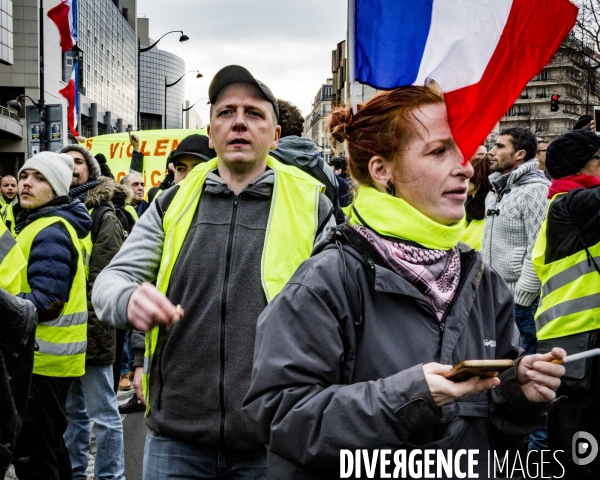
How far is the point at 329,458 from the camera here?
1.72 meters

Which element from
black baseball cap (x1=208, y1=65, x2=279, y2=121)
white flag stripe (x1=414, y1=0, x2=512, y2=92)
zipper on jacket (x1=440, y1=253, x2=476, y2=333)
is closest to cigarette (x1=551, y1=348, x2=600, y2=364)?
zipper on jacket (x1=440, y1=253, x2=476, y2=333)

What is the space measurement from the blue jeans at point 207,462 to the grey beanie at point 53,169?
2224 mm

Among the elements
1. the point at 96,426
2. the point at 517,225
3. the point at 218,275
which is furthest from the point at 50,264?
the point at 517,225

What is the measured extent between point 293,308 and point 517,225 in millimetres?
4695

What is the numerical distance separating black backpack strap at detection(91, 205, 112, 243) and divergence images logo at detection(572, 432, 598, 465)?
12.6ft

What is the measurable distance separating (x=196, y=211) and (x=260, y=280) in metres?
0.41

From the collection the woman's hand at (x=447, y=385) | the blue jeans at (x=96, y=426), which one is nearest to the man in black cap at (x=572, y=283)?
the woman's hand at (x=447, y=385)

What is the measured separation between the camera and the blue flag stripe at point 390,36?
2.11 m

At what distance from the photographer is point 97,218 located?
5.77 meters

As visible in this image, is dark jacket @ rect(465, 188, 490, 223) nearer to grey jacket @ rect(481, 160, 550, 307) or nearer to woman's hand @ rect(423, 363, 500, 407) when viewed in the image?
grey jacket @ rect(481, 160, 550, 307)

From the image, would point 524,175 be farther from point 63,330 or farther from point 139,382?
point 139,382

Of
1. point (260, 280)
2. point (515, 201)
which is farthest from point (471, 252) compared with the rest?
point (515, 201)

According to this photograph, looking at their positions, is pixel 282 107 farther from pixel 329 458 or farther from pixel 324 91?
pixel 324 91

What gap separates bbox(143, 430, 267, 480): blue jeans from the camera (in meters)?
2.69
